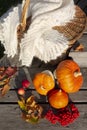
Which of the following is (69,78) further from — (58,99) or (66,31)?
(66,31)

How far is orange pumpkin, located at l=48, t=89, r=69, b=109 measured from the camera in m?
1.99

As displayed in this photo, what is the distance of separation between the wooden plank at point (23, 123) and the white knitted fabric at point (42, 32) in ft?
1.37

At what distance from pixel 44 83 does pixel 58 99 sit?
0.51 feet

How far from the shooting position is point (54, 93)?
80.2 inches

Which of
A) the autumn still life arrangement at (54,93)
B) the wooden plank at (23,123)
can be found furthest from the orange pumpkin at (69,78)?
the wooden plank at (23,123)

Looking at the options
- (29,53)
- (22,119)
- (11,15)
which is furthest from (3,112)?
(11,15)

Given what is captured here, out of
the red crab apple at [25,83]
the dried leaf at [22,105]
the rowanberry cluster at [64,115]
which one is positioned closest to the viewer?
the rowanberry cluster at [64,115]

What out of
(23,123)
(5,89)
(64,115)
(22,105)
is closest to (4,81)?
(5,89)

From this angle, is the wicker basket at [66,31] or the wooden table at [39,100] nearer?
the wooden table at [39,100]

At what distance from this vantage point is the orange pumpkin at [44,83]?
2.08m

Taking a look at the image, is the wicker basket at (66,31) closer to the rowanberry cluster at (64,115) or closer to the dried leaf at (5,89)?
the dried leaf at (5,89)

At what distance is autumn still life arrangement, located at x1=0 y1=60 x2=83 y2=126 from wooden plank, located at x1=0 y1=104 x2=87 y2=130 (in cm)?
3

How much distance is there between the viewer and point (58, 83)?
2.16 m

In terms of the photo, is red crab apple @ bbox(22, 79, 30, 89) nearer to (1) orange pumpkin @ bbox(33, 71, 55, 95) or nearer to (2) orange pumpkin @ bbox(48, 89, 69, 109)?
(1) orange pumpkin @ bbox(33, 71, 55, 95)
